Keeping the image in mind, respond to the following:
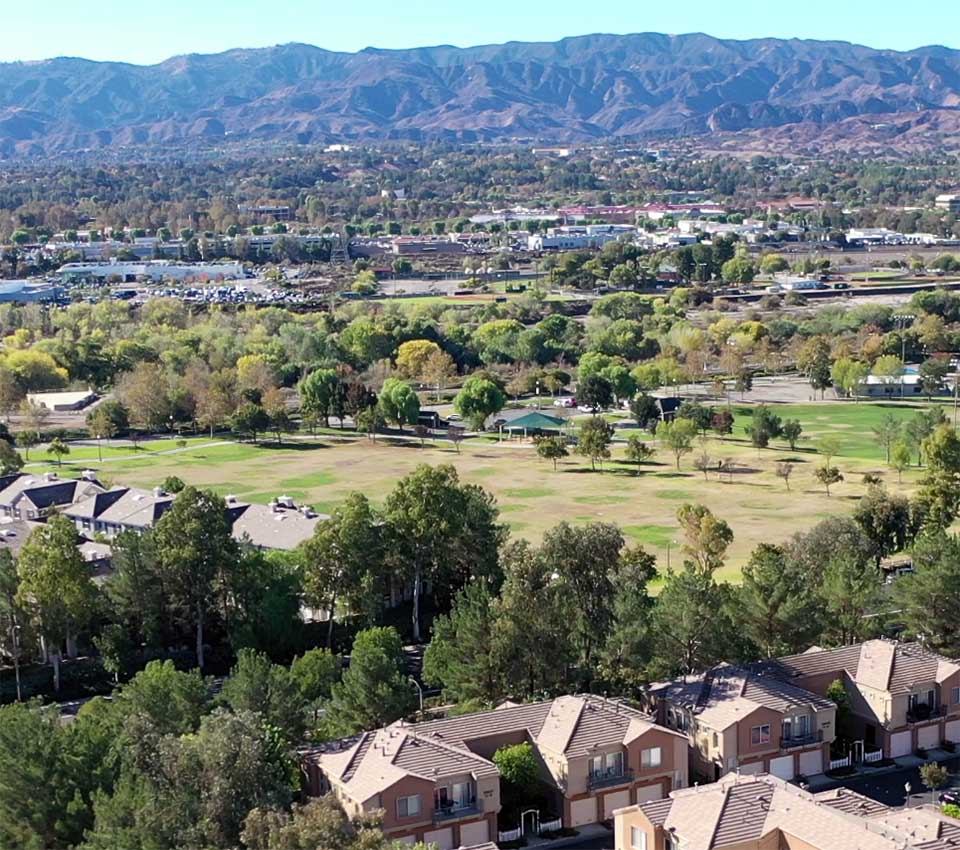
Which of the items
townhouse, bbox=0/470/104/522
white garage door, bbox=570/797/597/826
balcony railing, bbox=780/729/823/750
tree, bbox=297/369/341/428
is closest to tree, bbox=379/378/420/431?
tree, bbox=297/369/341/428

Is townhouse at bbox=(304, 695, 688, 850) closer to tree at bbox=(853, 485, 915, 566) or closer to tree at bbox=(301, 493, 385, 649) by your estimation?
tree at bbox=(301, 493, 385, 649)

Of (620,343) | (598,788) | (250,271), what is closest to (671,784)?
(598,788)

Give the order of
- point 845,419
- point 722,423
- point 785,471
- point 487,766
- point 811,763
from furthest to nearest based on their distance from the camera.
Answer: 1. point 845,419
2. point 722,423
3. point 785,471
4. point 811,763
5. point 487,766

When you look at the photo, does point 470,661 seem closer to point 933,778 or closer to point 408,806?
point 408,806

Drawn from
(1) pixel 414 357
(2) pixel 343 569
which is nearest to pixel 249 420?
(1) pixel 414 357

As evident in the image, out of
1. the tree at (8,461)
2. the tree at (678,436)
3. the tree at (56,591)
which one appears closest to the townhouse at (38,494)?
the tree at (8,461)

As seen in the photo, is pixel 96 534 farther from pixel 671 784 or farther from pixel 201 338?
pixel 201 338
